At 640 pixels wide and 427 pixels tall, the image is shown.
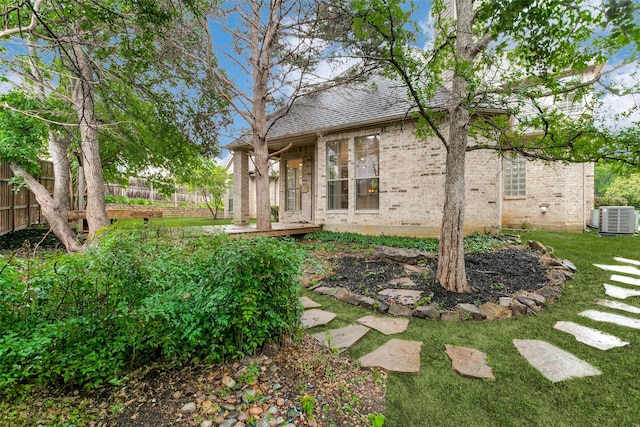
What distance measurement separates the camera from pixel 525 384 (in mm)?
2059

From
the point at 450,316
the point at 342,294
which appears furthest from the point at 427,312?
the point at 342,294

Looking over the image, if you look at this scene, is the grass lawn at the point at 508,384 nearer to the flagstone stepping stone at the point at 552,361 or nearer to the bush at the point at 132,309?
the flagstone stepping stone at the point at 552,361

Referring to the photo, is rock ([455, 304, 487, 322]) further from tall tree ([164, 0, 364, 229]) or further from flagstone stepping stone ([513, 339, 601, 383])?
tall tree ([164, 0, 364, 229])

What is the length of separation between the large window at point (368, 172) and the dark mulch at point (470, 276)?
332cm

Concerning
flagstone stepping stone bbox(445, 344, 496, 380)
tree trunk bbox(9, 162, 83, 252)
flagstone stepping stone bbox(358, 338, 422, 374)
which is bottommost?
flagstone stepping stone bbox(445, 344, 496, 380)

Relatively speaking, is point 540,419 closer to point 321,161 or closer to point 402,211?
point 402,211

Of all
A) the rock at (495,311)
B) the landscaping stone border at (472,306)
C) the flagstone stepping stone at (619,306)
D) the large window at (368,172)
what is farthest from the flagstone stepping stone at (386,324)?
the large window at (368,172)

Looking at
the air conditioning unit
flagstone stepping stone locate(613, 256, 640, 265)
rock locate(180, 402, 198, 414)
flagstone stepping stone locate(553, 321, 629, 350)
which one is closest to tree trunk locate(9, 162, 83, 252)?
rock locate(180, 402, 198, 414)

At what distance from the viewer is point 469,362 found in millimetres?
2316

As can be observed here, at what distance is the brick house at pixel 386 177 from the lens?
7496 mm

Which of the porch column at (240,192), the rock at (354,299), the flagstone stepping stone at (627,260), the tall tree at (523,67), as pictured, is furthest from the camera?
the porch column at (240,192)

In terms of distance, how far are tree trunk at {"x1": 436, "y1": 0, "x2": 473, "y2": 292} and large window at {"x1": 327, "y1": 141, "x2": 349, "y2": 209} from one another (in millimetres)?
5299

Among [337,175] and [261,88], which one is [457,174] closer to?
[337,175]

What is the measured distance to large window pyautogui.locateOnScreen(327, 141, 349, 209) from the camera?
9.07 meters
